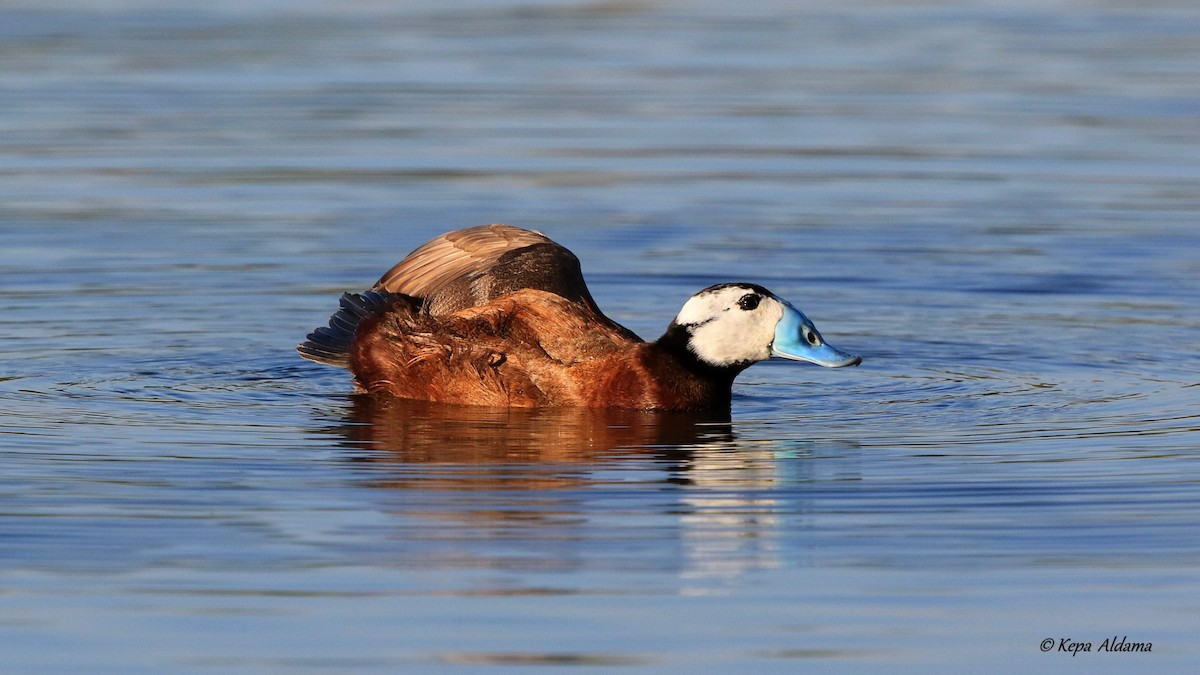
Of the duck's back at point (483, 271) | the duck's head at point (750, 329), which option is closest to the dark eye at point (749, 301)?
the duck's head at point (750, 329)

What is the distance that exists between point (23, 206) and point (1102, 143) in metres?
8.94

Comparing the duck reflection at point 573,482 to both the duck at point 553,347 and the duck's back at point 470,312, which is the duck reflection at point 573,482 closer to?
the duck at point 553,347

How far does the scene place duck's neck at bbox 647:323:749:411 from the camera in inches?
379

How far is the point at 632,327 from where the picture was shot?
11.9 metres

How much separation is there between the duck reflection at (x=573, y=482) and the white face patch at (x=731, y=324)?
324 mm

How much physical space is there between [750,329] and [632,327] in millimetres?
2466

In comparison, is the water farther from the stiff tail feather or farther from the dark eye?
the dark eye

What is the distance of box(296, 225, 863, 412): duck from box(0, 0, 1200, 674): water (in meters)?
0.19

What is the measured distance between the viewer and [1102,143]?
17.7 m

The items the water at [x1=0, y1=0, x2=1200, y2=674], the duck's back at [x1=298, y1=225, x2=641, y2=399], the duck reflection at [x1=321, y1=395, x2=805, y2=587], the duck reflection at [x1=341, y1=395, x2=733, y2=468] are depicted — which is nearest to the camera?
the water at [x1=0, y1=0, x2=1200, y2=674]

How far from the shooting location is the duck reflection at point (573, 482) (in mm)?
6938

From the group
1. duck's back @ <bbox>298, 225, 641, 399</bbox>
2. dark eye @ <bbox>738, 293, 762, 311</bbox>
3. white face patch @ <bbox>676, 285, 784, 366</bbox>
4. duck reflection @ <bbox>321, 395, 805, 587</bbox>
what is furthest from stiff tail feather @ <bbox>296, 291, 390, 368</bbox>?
dark eye @ <bbox>738, 293, 762, 311</bbox>

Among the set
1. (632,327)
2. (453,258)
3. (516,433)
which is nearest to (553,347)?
(516,433)

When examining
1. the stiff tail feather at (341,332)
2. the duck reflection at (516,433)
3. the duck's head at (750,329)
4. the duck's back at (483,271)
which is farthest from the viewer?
the duck's back at (483,271)
